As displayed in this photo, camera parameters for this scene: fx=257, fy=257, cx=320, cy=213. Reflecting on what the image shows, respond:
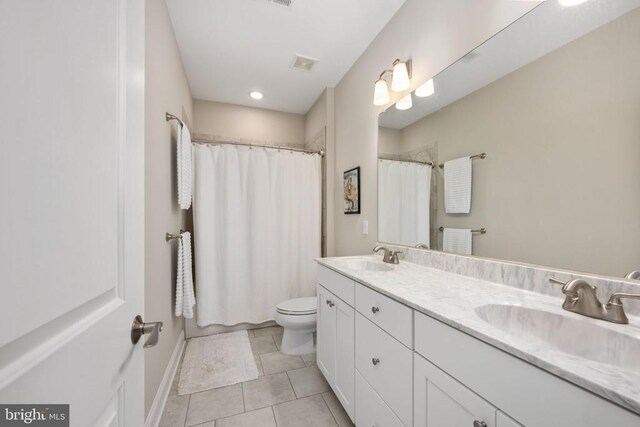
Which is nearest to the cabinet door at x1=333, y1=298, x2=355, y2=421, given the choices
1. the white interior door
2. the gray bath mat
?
the gray bath mat

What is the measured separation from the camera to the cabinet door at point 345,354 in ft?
4.37

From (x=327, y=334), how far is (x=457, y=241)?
38.2 inches

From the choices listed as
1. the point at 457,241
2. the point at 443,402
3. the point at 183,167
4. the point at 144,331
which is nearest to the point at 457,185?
the point at 457,241

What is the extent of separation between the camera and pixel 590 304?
0.76m

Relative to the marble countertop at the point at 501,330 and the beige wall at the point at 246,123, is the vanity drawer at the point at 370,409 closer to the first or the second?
the marble countertop at the point at 501,330

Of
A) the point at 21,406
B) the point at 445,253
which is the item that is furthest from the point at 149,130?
the point at 445,253

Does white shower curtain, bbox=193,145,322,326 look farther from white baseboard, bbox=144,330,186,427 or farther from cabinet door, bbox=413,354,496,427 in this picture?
cabinet door, bbox=413,354,496,427

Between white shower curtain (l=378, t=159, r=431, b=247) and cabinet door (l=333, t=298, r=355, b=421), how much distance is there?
65 cm

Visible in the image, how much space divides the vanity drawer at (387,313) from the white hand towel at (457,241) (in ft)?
1.86

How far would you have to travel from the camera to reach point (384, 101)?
71.0 inches

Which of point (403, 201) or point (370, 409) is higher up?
point (403, 201)

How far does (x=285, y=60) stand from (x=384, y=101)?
1056mm

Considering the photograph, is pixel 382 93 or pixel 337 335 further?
pixel 382 93

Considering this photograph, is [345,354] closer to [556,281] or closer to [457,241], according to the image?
[457,241]
